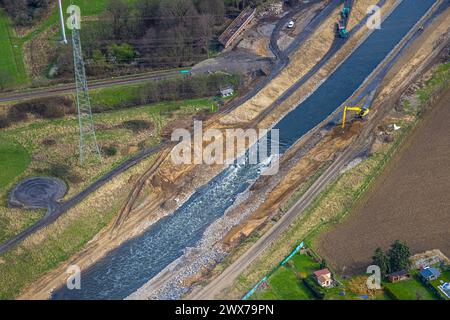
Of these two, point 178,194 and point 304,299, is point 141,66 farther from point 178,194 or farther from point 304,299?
point 304,299

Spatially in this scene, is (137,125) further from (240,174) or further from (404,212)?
(404,212)

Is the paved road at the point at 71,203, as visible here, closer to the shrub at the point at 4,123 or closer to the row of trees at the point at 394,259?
the shrub at the point at 4,123

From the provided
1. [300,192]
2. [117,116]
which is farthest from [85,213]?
[300,192]

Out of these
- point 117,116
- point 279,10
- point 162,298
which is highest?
point 279,10

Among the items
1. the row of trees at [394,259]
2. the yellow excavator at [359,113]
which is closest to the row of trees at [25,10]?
the yellow excavator at [359,113]

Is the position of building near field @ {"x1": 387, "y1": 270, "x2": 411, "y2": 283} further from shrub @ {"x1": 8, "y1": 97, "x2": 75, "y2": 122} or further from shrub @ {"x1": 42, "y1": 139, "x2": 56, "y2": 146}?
shrub @ {"x1": 8, "y1": 97, "x2": 75, "y2": 122}

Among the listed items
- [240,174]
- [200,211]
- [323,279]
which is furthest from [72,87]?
[323,279]

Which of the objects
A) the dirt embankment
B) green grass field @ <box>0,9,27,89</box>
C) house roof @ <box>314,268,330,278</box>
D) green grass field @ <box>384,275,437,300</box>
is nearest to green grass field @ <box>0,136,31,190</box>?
the dirt embankment

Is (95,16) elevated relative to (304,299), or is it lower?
elevated
